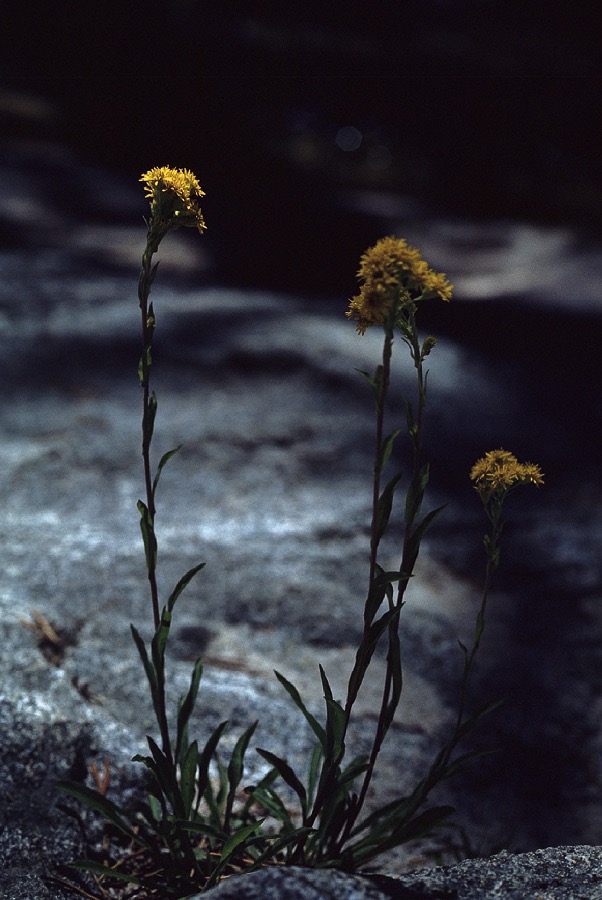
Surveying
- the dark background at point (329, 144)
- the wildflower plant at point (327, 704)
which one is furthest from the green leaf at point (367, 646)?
the dark background at point (329, 144)

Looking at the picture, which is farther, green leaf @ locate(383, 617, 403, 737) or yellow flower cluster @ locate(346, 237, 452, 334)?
green leaf @ locate(383, 617, 403, 737)

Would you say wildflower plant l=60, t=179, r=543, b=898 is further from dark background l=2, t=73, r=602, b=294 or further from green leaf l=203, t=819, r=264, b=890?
dark background l=2, t=73, r=602, b=294

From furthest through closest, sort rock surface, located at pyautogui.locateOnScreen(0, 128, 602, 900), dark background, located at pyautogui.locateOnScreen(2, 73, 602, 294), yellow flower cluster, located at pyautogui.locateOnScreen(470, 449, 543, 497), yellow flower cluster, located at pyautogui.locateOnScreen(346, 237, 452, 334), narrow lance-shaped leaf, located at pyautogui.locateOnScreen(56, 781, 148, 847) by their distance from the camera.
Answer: dark background, located at pyautogui.locateOnScreen(2, 73, 602, 294) < rock surface, located at pyautogui.locateOnScreen(0, 128, 602, 900) < narrow lance-shaped leaf, located at pyautogui.locateOnScreen(56, 781, 148, 847) < yellow flower cluster, located at pyautogui.locateOnScreen(470, 449, 543, 497) < yellow flower cluster, located at pyautogui.locateOnScreen(346, 237, 452, 334)

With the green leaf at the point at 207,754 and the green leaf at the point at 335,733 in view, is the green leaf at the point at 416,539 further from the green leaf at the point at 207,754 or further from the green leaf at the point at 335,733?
the green leaf at the point at 207,754

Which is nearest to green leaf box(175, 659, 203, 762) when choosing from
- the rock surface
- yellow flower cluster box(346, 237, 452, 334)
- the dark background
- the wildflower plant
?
the wildflower plant

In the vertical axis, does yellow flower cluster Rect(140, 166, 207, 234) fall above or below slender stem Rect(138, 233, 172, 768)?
above

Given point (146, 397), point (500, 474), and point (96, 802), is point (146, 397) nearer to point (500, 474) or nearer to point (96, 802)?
point (500, 474)
